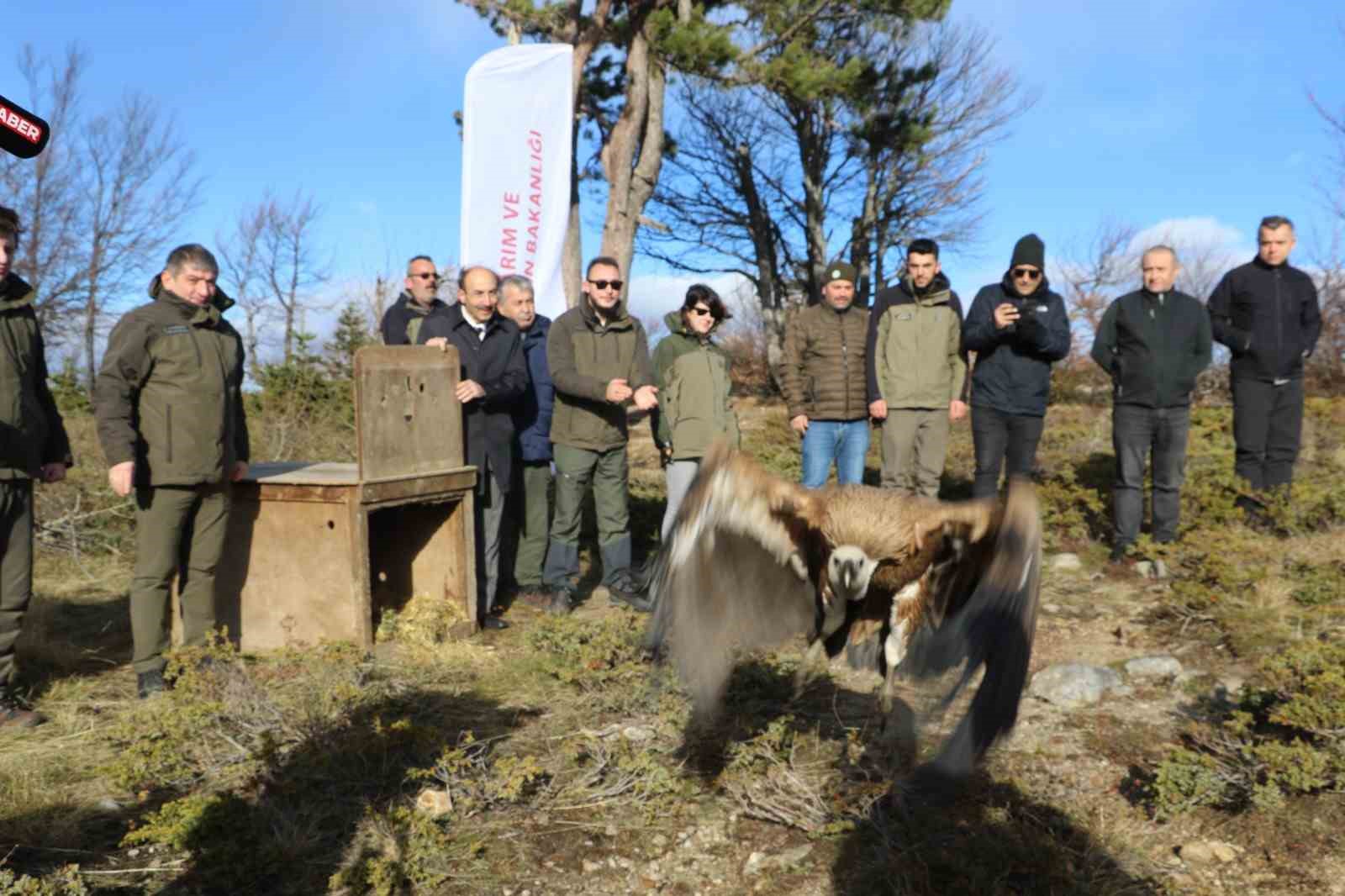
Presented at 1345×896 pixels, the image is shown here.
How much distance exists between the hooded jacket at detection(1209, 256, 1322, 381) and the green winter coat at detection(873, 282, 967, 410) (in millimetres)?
2139

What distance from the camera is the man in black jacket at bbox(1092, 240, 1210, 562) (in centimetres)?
628

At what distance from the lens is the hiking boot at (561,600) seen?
5889 millimetres

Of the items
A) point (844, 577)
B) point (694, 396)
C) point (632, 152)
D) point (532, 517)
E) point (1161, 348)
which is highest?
point (632, 152)

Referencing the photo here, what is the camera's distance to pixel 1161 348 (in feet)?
20.6

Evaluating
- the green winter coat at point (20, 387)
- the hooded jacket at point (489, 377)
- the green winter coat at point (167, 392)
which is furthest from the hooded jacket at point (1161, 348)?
the green winter coat at point (20, 387)

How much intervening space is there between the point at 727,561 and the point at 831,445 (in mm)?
3143

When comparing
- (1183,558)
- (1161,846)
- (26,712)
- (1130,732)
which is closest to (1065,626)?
(1183,558)

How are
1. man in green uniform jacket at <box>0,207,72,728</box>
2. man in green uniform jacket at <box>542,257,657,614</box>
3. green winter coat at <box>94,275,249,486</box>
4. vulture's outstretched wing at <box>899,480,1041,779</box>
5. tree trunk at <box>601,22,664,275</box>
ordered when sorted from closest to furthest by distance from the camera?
vulture's outstretched wing at <box>899,480,1041,779</box>
man in green uniform jacket at <box>0,207,72,728</box>
green winter coat at <box>94,275,249,486</box>
man in green uniform jacket at <box>542,257,657,614</box>
tree trunk at <box>601,22,664,275</box>

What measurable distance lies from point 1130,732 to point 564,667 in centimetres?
254

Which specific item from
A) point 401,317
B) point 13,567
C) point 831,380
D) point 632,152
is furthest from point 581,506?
point 632,152

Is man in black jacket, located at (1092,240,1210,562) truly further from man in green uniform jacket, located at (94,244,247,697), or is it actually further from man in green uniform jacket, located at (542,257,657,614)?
man in green uniform jacket, located at (94,244,247,697)

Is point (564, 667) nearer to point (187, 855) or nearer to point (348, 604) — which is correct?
point (348, 604)

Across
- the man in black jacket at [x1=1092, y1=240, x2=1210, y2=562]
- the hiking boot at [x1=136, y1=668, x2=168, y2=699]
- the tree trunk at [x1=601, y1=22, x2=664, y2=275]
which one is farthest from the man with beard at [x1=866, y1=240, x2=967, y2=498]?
the tree trunk at [x1=601, y1=22, x2=664, y2=275]

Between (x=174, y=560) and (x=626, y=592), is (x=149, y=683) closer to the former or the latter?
(x=174, y=560)
